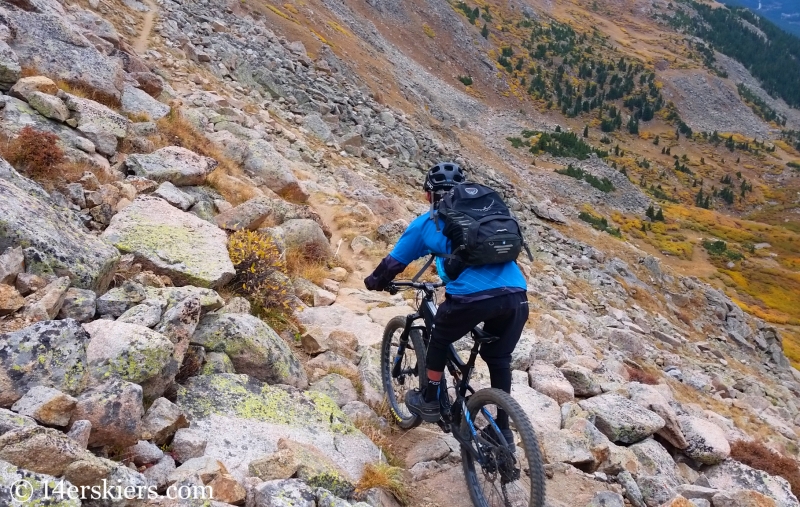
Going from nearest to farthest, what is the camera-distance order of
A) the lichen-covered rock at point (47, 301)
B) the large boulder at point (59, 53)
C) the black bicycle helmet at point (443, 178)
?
the lichen-covered rock at point (47, 301) < the black bicycle helmet at point (443, 178) < the large boulder at point (59, 53)

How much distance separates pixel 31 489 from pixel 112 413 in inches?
35.3

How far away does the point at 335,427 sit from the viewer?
512 cm

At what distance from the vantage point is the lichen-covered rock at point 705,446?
6801 millimetres

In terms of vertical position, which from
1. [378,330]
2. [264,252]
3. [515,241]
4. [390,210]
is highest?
[515,241]

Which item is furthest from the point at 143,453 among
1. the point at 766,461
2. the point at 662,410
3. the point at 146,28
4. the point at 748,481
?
the point at 146,28

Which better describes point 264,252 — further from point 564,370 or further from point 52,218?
point 564,370

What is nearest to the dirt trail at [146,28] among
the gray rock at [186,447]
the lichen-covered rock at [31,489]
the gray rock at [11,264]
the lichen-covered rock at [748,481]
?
the gray rock at [11,264]

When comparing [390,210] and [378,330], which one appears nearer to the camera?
[378,330]

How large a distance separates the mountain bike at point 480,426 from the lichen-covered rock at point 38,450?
284 centimetres

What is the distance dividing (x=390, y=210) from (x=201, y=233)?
923 cm

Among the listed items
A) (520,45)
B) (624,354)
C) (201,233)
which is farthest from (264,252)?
(520,45)

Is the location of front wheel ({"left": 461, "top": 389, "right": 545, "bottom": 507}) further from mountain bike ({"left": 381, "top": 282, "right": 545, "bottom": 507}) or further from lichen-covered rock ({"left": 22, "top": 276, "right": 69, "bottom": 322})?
lichen-covered rock ({"left": 22, "top": 276, "right": 69, "bottom": 322})

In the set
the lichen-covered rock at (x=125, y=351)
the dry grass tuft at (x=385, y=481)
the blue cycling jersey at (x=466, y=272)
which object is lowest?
the dry grass tuft at (x=385, y=481)

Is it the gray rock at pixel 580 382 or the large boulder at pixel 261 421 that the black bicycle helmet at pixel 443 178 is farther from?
the gray rock at pixel 580 382
